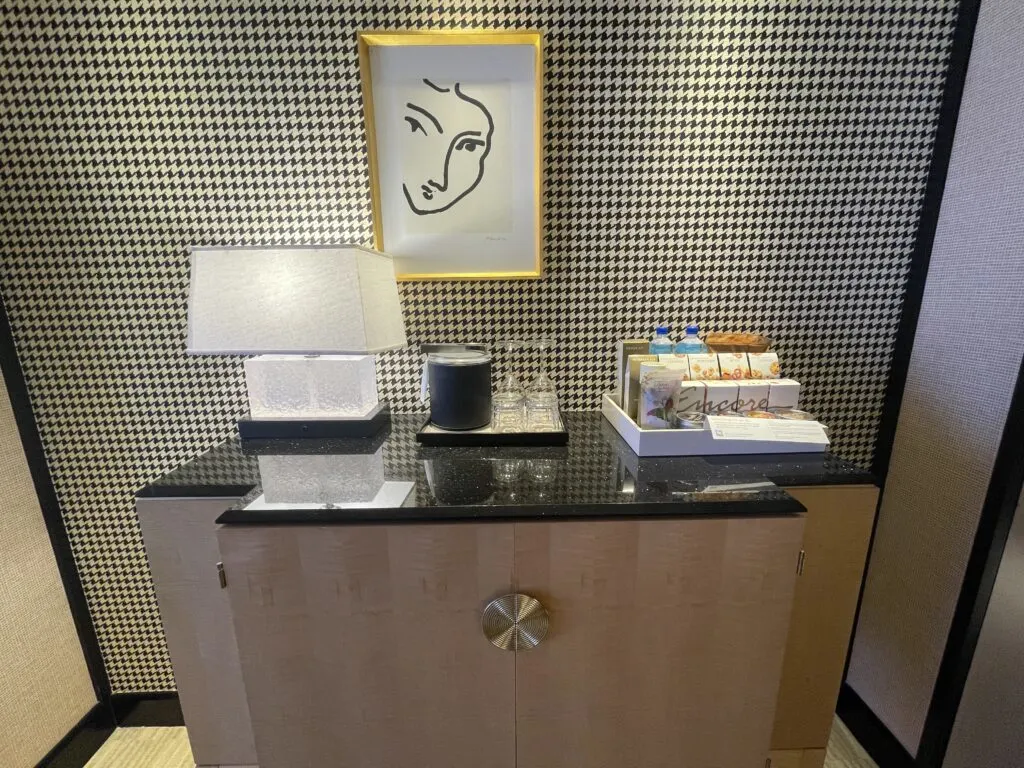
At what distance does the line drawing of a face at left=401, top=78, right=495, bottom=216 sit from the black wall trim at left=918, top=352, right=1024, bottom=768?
1.25 meters

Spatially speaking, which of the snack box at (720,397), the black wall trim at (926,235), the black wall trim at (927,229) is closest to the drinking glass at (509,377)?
the snack box at (720,397)

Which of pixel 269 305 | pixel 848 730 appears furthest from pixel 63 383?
pixel 848 730

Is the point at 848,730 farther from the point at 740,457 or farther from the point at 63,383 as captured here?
the point at 63,383

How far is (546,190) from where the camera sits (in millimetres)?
1069

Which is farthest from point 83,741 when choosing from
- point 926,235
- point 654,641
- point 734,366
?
point 926,235

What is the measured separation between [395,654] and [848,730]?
1.43 metres

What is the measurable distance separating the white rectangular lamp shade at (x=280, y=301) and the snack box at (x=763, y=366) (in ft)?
2.68

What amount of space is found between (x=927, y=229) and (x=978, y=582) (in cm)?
83

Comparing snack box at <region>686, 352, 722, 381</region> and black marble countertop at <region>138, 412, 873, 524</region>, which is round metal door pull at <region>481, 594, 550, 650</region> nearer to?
black marble countertop at <region>138, 412, 873, 524</region>

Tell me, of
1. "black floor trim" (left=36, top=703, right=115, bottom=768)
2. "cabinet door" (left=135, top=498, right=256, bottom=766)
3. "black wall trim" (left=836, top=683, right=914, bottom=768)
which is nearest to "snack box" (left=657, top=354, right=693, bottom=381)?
"cabinet door" (left=135, top=498, right=256, bottom=766)

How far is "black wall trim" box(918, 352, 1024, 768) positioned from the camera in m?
0.88

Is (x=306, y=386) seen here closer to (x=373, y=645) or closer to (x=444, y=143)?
(x=373, y=645)

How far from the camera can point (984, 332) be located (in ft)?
3.06

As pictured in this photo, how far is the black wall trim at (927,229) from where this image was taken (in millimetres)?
982
